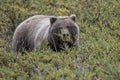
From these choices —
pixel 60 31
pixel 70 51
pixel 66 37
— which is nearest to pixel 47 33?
pixel 60 31

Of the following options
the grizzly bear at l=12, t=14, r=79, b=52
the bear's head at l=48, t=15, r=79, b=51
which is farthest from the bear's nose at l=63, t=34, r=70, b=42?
the bear's head at l=48, t=15, r=79, b=51

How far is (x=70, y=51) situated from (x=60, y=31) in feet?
3.39

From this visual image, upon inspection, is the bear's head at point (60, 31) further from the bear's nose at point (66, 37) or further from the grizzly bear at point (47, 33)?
the bear's nose at point (66, 37)

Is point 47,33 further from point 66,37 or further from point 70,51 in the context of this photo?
point 70,51

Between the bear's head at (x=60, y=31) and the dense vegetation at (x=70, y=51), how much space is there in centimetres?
29

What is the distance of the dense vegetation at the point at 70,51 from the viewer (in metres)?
6.82

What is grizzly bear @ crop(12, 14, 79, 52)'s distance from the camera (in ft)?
30.4

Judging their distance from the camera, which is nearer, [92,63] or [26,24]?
[92,63]

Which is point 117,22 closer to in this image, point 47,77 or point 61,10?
point 61,10

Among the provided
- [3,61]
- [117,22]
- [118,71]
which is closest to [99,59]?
[118,71]

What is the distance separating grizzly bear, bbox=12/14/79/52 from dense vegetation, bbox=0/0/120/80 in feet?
0.85

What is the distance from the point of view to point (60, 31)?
929cm

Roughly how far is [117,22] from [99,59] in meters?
4.86

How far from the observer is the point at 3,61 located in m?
8.61
